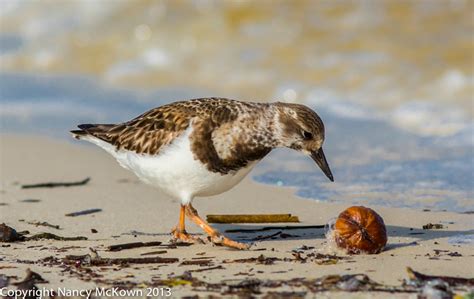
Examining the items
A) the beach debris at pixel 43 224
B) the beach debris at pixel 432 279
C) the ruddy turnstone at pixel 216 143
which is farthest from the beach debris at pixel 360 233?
the beach debris at pixel 43 224

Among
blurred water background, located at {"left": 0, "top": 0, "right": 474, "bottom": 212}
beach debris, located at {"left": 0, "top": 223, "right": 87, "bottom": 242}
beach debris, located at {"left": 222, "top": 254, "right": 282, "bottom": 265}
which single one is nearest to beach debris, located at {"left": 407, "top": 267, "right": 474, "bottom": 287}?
beach debris, located at {"left": 222, "top": 254, "right": 282, "bottom": 265}

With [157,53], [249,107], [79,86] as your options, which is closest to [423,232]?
[249,107]

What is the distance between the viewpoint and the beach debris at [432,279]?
3.73 metres

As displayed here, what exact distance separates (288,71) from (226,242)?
20.3 feet

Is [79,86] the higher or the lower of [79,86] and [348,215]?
the higher

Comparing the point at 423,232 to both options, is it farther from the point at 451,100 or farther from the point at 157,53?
the point at 157,53

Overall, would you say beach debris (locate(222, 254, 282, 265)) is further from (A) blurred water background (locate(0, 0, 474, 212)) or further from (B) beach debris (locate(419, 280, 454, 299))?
(A) blurred water background (locate(0, 0, 474, 212))

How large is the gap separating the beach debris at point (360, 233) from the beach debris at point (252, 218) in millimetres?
753

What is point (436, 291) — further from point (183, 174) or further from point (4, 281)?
point (4, 281)

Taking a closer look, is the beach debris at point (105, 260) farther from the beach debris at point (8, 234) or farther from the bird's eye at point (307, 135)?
the bird's eye at point (307, 135)

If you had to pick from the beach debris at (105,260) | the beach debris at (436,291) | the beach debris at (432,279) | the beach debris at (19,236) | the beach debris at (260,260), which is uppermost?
the beach debris at (19,236)

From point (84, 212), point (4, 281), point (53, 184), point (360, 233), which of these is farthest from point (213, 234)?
point (53, 184)

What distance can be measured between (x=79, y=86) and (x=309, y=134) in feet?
21.2

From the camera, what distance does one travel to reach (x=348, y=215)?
4.45 metres
